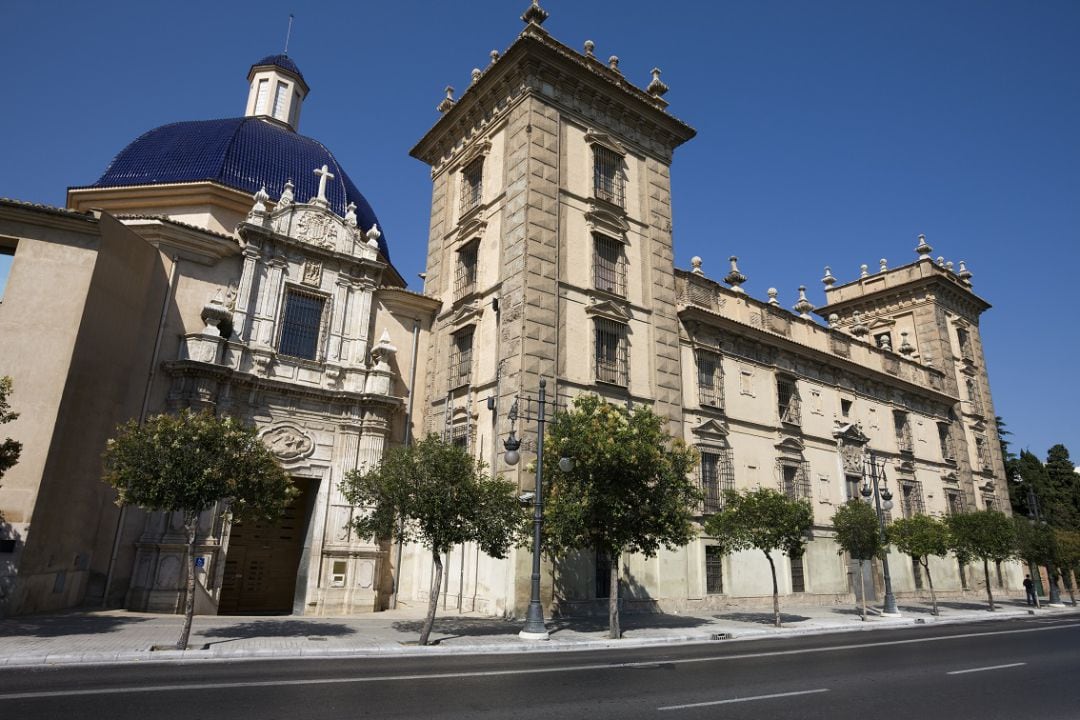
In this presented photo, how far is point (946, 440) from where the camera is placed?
37375 mm

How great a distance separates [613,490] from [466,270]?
12.0 metres

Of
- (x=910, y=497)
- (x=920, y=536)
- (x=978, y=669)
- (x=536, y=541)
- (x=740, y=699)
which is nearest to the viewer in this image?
(x=740, y=699)

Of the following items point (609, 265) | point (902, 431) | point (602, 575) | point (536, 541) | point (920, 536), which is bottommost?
point (602, 575)

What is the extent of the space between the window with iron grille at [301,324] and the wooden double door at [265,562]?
4344mm

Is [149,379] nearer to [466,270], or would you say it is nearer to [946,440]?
[466,270]

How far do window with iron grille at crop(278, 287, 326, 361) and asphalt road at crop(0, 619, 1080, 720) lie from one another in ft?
39.7

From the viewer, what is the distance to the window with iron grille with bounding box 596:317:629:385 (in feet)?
71.9

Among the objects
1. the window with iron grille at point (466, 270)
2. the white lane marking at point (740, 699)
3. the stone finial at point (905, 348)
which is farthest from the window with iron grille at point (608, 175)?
the stone finial at point (905, 348)

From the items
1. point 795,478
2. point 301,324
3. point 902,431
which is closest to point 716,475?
point 795,478

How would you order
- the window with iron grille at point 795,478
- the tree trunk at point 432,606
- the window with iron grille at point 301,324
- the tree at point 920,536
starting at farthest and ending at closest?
the window with iron grille at point 795,478 < the tree at point 920,536 < the window with iron grille at point 301,324 < the tree trunk at point 432,606

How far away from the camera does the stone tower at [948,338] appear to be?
3769 centimetres

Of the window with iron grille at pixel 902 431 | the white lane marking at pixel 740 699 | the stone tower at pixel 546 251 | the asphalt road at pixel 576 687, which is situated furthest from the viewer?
the window with iron grille at pixel 902 431

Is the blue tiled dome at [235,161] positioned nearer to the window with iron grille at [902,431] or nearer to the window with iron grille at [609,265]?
the window with iron grille at [609,265]

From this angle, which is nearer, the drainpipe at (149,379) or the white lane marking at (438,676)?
the white lane marking at (438,676)
